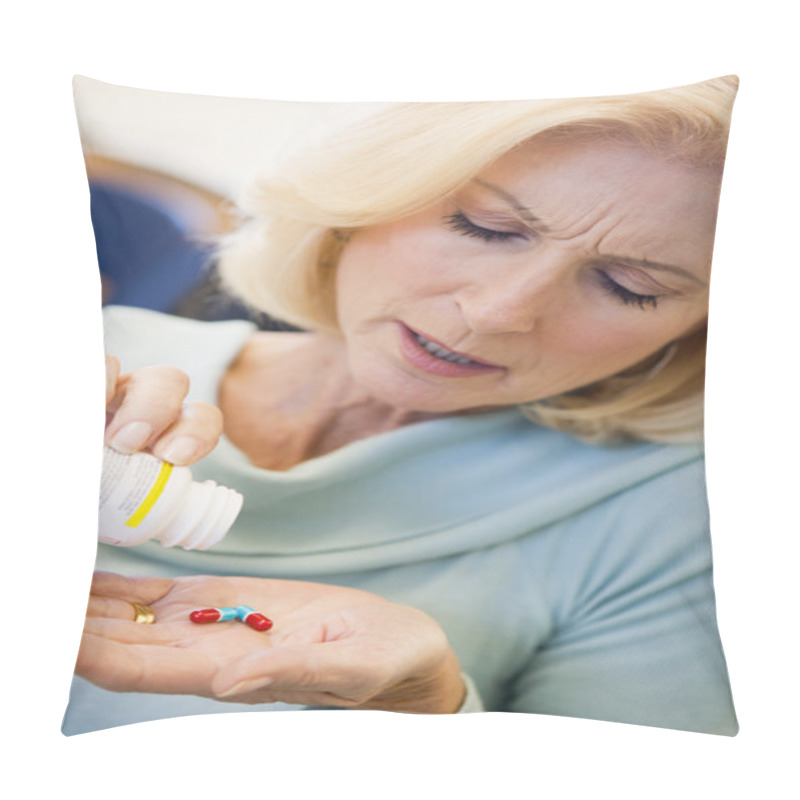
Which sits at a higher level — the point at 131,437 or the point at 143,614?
the point at 131,437

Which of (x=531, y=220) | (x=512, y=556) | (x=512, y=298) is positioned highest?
(x=531, y=220)

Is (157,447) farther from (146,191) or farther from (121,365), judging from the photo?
(146,191)

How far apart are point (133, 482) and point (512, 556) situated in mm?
627

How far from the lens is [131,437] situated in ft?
7.52

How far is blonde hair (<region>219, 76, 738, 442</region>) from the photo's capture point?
225cm

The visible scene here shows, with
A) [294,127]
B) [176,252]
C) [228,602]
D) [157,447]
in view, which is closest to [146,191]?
[176,252]

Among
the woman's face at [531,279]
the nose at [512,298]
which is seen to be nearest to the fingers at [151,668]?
the woman's face at [531,279]

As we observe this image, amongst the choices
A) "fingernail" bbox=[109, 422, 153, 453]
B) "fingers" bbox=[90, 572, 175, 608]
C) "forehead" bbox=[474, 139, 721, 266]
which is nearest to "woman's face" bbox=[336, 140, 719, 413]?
"forehead" bbox=[474, 139, 721, 266]

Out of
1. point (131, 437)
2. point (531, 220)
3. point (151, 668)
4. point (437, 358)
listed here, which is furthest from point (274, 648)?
point (531, 220)

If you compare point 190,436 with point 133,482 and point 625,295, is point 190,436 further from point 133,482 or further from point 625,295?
point 625,295

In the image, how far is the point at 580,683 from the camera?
233 centimetres

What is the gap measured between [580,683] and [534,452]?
0.39 m

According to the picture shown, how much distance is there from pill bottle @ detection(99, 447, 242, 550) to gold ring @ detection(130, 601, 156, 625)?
0.33ft

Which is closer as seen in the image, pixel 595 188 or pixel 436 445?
pixel 595 188
